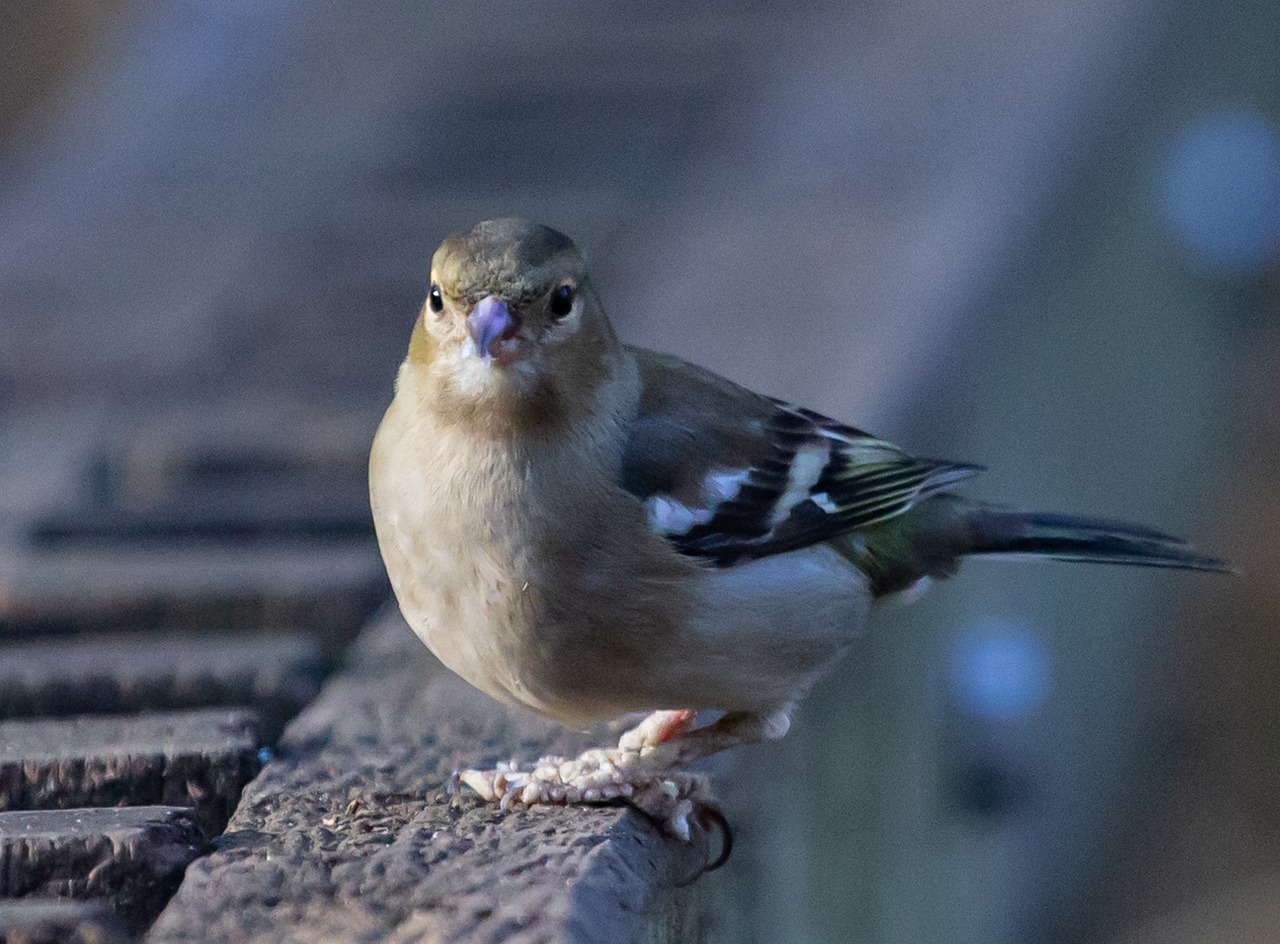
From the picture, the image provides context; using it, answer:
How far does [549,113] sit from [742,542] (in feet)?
17.7

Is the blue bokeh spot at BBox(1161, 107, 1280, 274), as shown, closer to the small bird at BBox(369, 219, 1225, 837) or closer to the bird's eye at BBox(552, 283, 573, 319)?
the small bird at BBox(369, 219, 1225, 837)

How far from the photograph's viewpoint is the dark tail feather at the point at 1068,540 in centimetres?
403

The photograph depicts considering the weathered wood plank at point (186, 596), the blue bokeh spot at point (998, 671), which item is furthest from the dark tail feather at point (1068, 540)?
the blue bokeh spot at point (998, 671)

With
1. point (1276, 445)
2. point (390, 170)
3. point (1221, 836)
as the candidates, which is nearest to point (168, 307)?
point (390, 170)

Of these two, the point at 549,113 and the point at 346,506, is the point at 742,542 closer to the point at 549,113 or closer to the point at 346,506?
the point at 346,506

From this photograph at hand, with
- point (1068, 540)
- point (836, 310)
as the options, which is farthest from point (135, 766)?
point (836, 310)

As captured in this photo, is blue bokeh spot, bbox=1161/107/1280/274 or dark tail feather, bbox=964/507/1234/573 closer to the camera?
dark tail feather, bbox=964/507/1234/573

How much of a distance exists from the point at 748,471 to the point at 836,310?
2.60 meters

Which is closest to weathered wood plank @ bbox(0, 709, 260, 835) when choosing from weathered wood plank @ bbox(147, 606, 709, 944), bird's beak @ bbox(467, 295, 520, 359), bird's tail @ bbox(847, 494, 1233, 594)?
weathered wood plank @ bbox(147, 606, 709, 944)

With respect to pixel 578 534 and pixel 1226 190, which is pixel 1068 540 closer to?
pixel 578 534

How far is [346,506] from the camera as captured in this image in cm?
477

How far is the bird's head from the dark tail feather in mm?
1262

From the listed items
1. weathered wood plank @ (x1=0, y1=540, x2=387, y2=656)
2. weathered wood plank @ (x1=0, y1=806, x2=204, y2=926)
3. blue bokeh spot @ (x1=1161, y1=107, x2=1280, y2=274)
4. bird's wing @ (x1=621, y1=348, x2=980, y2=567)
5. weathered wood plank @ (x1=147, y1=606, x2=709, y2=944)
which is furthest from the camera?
blue bokeh spot @ (x1=1161, y1=107, x2=1280, y2=274)

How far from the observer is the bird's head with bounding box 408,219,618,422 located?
10.0ft
